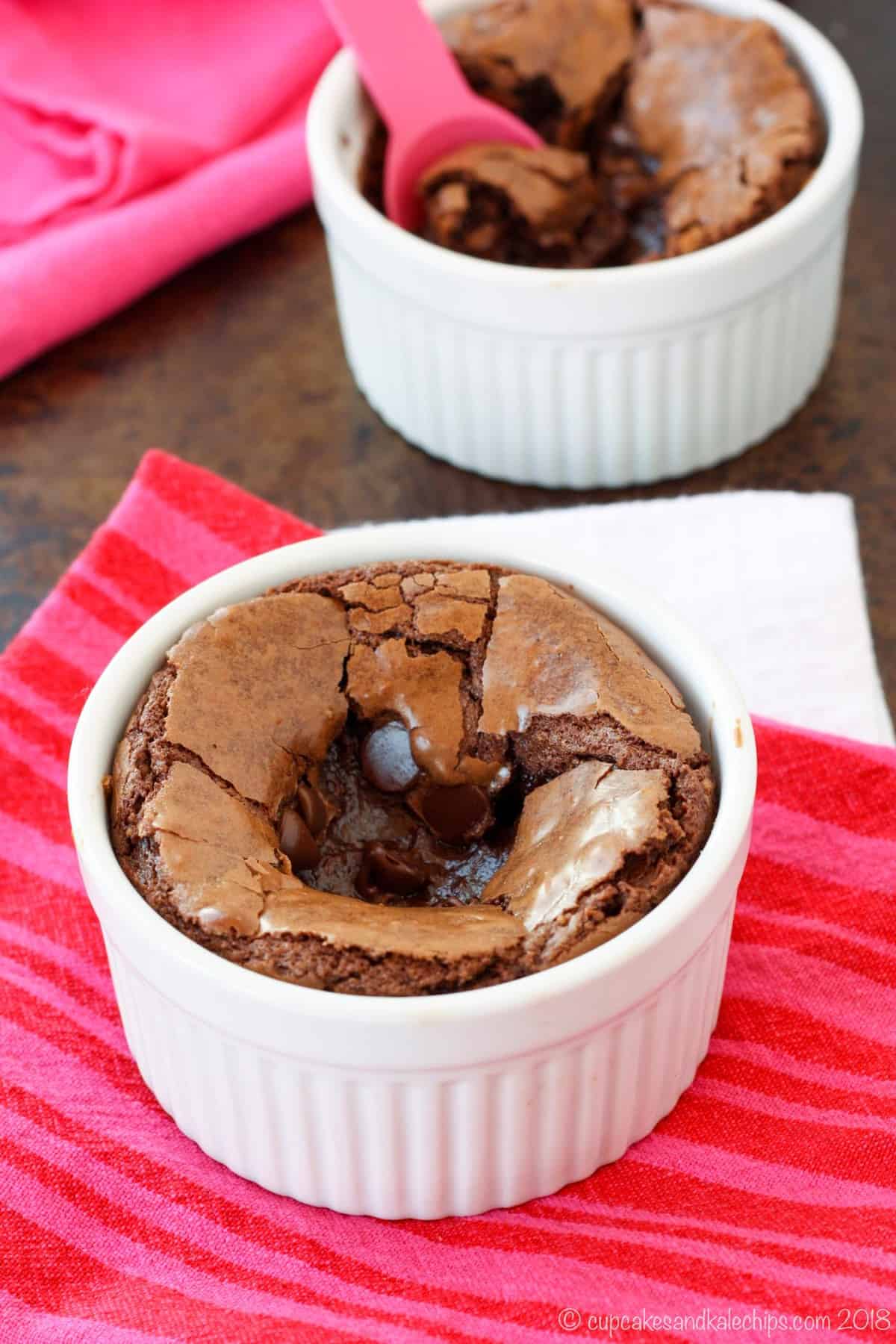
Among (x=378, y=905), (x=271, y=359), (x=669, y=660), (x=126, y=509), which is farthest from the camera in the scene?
(x=271, y=359)

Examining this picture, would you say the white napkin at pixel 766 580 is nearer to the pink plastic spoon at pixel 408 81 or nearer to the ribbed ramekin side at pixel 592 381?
the ribbed ramekin side at pixel 592 381

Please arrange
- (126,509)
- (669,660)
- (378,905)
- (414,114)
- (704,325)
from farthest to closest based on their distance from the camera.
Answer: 1. (414,114)
2. (704,325)
3. (126,509)
4. (669,660)
5. (378,905)

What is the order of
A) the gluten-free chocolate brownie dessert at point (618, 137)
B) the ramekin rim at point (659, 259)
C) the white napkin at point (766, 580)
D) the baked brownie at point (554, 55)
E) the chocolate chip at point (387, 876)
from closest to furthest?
the chocolate chip at point (387, 876) < the white napkin at point (766, 580) < the ramekin rim at point (659, 259) < the gluten-free chocolate brownie dessert at point (618, 137) < the baked brownie at point (554, 55)

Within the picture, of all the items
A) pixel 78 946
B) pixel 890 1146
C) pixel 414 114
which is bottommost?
pixel 890 1146

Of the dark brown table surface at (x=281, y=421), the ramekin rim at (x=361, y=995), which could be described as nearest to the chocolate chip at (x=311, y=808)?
the ramekin rim at (x=361, y=995)

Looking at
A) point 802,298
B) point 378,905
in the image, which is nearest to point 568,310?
point 802,298

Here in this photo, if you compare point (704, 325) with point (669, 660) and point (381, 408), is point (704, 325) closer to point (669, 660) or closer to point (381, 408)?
point (381, 408)

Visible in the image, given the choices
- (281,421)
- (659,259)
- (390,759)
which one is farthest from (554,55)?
(390,759)
